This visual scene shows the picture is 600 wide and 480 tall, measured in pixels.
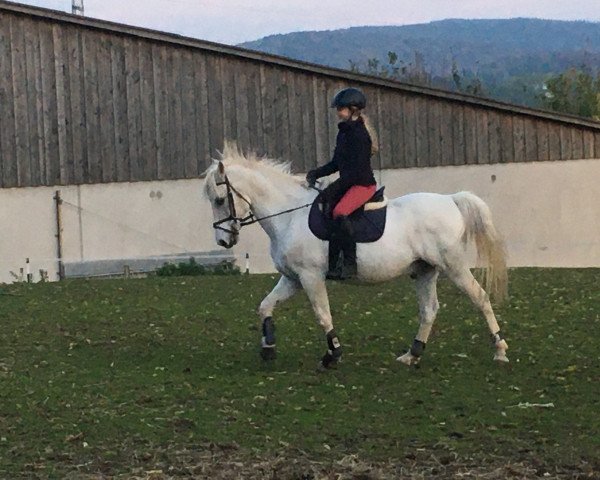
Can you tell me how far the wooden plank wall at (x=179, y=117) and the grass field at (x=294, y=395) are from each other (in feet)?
31.5

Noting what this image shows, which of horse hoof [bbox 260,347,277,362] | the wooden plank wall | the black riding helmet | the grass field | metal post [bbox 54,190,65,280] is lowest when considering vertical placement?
the grass field

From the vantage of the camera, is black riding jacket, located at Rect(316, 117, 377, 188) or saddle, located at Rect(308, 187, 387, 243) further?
saddle, located at Rect(308, 187, 387, 243)

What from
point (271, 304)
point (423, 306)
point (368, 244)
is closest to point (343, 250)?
point (368, 244)

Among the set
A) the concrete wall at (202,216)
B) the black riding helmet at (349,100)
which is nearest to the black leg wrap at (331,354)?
the black riding helmet at (349,100)

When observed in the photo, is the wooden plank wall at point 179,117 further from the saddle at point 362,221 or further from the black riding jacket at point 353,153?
the black riding jacket at point 353,153

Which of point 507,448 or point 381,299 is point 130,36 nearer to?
point 381,299

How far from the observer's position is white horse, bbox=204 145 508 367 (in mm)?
10609

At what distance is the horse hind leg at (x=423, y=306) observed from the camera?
35.4 feet

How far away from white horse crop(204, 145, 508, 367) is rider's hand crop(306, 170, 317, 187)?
9cm

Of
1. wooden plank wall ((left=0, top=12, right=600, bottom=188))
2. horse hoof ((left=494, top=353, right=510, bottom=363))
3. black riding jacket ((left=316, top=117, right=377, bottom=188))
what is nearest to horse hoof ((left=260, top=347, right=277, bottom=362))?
black riding jacket ((left=316, top=117, right=377, bottom=188))

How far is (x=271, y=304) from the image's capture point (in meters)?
10.9

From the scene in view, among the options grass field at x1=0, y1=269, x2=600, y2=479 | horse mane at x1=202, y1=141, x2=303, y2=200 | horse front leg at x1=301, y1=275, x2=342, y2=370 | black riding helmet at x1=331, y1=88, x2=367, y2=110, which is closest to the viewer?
grass field at x1=0, y1=269, x2=600, y2=479

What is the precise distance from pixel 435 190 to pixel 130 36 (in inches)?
279

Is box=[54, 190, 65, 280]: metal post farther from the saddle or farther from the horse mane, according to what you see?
the saddle
